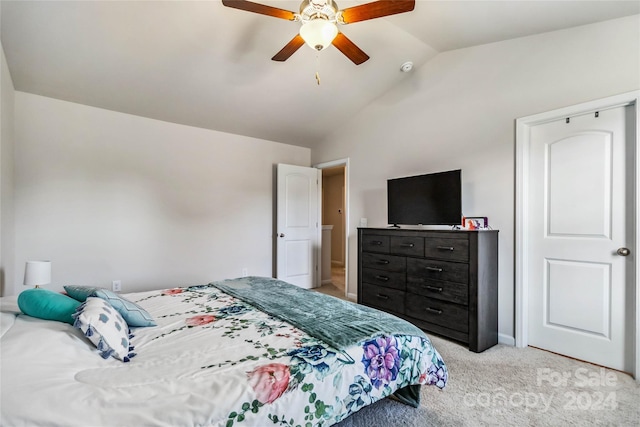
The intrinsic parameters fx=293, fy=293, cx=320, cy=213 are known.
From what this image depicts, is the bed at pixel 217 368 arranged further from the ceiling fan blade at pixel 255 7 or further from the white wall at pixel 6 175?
the ceiling fan blade at pixel 255 7

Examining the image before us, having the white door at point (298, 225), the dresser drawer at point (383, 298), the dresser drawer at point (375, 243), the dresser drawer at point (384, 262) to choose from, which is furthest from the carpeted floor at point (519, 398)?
the white door at point (298, 225)

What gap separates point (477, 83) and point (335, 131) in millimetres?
2082

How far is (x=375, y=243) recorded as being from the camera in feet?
11.1

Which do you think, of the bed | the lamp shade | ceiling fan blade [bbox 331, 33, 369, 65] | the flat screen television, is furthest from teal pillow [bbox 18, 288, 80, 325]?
the flat screen television

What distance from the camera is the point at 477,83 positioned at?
294 centimetres

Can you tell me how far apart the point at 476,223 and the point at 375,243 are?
106cm

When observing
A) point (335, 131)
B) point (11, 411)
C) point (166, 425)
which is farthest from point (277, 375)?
point (335, 131)

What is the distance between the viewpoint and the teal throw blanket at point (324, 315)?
1439mm

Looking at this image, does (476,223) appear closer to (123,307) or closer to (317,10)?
(317,10)

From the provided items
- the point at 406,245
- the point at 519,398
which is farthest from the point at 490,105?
the point at 519,398

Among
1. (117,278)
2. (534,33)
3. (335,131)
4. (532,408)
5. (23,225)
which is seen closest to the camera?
(532,408)

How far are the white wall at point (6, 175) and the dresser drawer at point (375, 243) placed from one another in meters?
3.25

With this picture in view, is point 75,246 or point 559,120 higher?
point 559,120

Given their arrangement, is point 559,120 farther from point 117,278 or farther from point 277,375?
point 117,278
